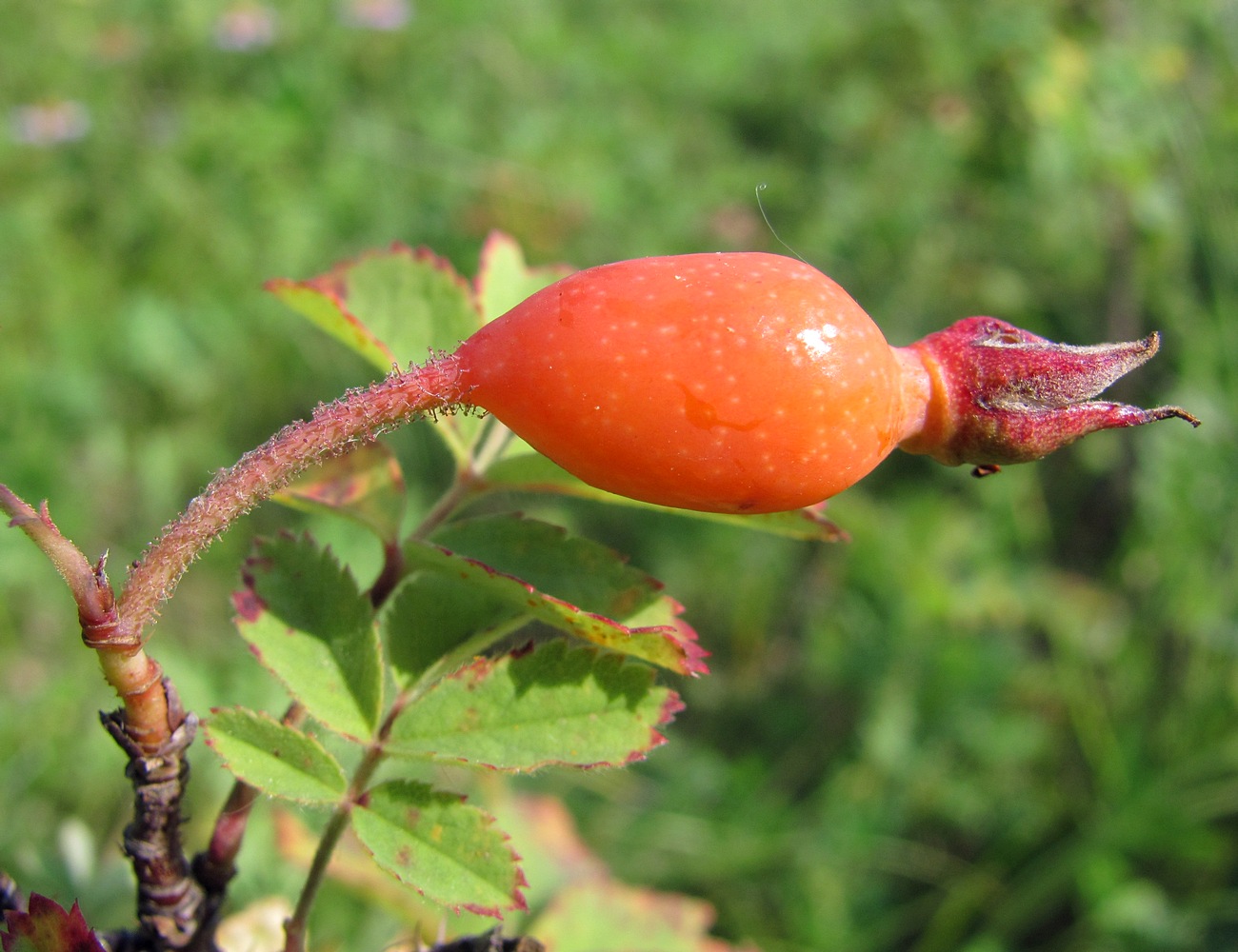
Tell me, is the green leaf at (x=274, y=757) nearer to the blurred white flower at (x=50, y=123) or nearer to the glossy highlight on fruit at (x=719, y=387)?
the glossy highlight on fruit at (x=719, y=387)

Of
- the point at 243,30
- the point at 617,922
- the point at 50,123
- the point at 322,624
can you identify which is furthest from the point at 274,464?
the point at 243,30

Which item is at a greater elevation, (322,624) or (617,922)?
(322,624)

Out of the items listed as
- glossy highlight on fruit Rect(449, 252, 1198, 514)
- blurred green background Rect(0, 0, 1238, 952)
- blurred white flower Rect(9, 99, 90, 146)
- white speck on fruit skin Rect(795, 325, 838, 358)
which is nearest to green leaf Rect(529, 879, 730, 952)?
blurred green background Rect(0, 0, 1238, 952)

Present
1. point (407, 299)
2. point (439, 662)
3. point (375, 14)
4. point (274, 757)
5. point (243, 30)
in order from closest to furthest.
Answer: point (274, 757), point (439, 662), point (407, 299), point (243, 30), point (375, 14)

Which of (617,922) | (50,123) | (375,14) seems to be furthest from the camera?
(375,14)

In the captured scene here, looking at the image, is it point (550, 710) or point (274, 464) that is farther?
point (550, 710)

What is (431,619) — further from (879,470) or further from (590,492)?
(879,470)
